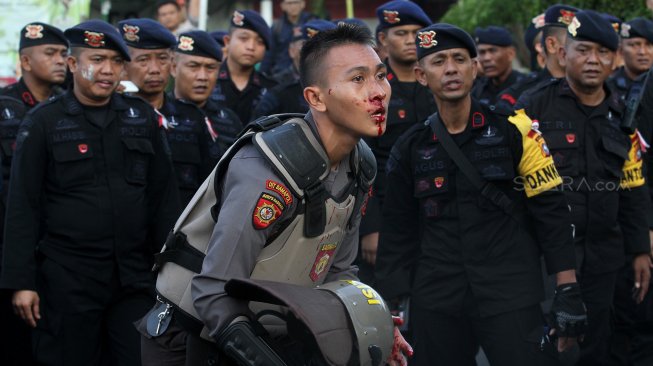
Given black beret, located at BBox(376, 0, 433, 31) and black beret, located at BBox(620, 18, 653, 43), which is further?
black beret, located at BBox(620, 18, 653, 43)

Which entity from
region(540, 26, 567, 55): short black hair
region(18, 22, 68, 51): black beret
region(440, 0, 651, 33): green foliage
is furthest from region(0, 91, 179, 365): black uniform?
region(440, 0, 651, 33): green foliage

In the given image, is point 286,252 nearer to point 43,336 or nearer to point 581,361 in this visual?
point 43,336

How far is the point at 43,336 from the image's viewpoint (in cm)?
637

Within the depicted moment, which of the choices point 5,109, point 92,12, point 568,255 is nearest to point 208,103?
point 5,109

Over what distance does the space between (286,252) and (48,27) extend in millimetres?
5247

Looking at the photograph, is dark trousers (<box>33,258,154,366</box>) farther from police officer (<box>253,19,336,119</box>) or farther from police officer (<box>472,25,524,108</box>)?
police officer (<box>472,25,524,108</box>)

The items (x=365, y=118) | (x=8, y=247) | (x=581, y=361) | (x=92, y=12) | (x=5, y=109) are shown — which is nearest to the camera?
(x=365, y=118)

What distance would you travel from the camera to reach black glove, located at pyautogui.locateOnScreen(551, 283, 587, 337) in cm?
597

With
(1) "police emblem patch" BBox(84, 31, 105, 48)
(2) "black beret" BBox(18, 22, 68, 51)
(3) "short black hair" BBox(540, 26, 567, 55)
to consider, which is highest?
(1) "police emblem patch" BBox(84, 31, 105, 48)

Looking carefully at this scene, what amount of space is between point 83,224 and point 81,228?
0.03 m

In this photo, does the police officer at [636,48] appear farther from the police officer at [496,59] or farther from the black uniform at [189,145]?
the black uniform at [189,145]

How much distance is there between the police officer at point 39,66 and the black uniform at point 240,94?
4.39 ft

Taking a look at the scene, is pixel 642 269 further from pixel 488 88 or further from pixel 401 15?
pixel 488 88

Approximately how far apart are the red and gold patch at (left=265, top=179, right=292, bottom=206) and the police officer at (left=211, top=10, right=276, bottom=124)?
5385 mm
